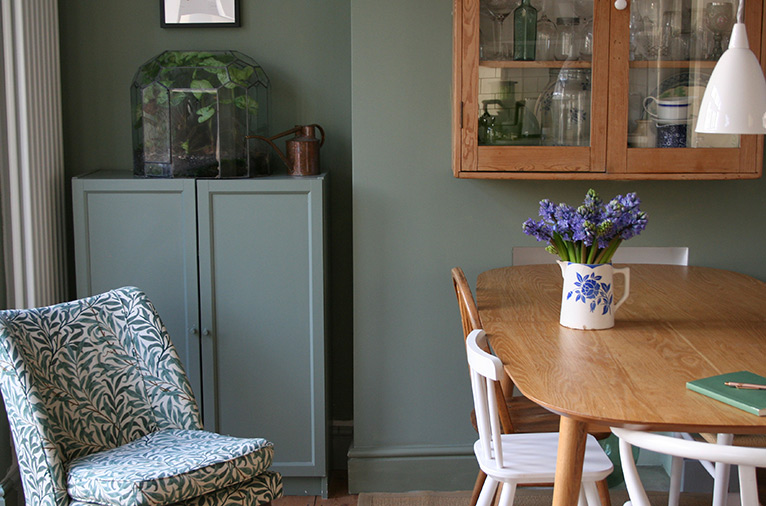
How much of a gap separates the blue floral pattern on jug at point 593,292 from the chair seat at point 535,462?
0.36 meters

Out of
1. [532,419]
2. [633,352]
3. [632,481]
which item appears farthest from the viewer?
[532,419]

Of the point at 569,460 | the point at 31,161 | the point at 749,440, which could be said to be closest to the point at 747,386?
the point at 569,460

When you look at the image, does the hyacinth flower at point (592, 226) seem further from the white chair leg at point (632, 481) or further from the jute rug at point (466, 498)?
the jute rug at point (466, 498)

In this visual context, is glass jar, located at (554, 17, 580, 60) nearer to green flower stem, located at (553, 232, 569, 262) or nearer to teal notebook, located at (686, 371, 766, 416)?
green flower stem, located at (553, 232, 569, 262)

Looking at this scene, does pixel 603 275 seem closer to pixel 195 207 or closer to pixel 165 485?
pixel 165 485

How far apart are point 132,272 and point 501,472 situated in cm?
152

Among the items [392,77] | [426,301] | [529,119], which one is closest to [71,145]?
[392,77]

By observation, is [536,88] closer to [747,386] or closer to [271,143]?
[271,143]

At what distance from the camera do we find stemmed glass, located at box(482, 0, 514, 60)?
2.56 m

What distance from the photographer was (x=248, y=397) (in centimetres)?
282

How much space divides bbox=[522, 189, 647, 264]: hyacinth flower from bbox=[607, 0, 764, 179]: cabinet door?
0.69 meters

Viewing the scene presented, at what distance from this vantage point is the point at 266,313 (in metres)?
2.77

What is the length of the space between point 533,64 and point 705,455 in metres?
1.56

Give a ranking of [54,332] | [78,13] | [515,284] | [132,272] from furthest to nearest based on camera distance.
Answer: [78,13], [132,272], [515,284], [54,332]
